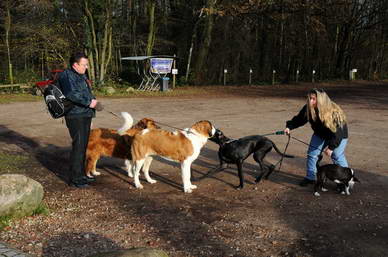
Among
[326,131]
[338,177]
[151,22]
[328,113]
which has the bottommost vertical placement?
[338,177]

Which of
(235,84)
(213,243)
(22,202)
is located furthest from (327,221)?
(235,84)

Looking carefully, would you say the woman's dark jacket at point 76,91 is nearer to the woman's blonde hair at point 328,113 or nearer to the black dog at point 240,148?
the black dog at point 240,148

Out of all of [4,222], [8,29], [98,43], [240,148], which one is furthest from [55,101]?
[98,43]

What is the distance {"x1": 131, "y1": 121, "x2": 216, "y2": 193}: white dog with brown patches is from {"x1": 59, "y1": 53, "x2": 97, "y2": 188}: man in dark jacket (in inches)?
34.4

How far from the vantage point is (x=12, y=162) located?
764 cm

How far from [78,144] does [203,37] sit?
24.0 meters

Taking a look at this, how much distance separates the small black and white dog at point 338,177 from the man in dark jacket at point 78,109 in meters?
3.89

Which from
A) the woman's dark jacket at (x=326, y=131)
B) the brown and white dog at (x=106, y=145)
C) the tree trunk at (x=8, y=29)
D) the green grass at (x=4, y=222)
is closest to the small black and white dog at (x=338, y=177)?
the woman's dark jacket at (x=326, y=131)

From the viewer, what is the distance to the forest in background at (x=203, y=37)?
23.8 metres

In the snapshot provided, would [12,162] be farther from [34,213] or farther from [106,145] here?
[34,213]

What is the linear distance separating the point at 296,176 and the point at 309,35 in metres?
31.9

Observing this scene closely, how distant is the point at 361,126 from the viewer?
12.2m

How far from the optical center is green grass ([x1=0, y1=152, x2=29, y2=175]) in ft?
23.4

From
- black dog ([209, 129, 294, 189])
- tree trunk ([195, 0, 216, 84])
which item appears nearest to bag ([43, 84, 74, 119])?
black dog ([209, 129, 294, 189])
